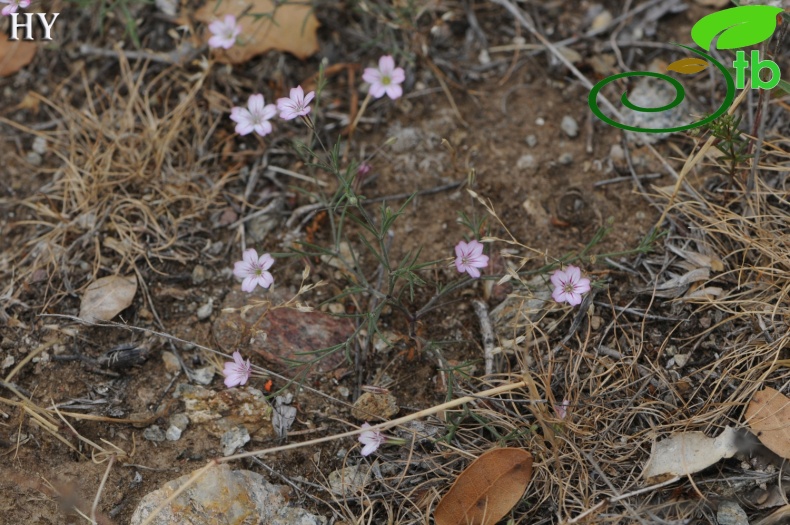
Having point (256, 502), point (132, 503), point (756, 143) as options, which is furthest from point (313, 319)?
point (756, 143)

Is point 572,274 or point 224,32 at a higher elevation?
point 224,32

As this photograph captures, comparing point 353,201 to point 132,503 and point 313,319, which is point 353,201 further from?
point 132,503

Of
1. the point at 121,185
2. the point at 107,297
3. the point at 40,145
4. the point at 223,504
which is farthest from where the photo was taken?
the point at 40,145

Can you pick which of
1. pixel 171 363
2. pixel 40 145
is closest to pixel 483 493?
pixel 171 363

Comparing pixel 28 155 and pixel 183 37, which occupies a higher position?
pixel 183 37

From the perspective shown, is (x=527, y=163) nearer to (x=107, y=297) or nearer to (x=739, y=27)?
(x=739, y=27)

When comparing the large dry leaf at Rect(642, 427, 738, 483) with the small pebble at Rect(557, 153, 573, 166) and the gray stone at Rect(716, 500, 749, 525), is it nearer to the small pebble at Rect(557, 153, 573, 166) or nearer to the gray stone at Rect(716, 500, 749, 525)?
the gray stone at Rect(716, 500, 749, 525)

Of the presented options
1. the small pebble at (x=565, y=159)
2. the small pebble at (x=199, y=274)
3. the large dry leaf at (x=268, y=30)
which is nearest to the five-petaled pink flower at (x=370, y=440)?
the small pebble at (x=199, y=274)
